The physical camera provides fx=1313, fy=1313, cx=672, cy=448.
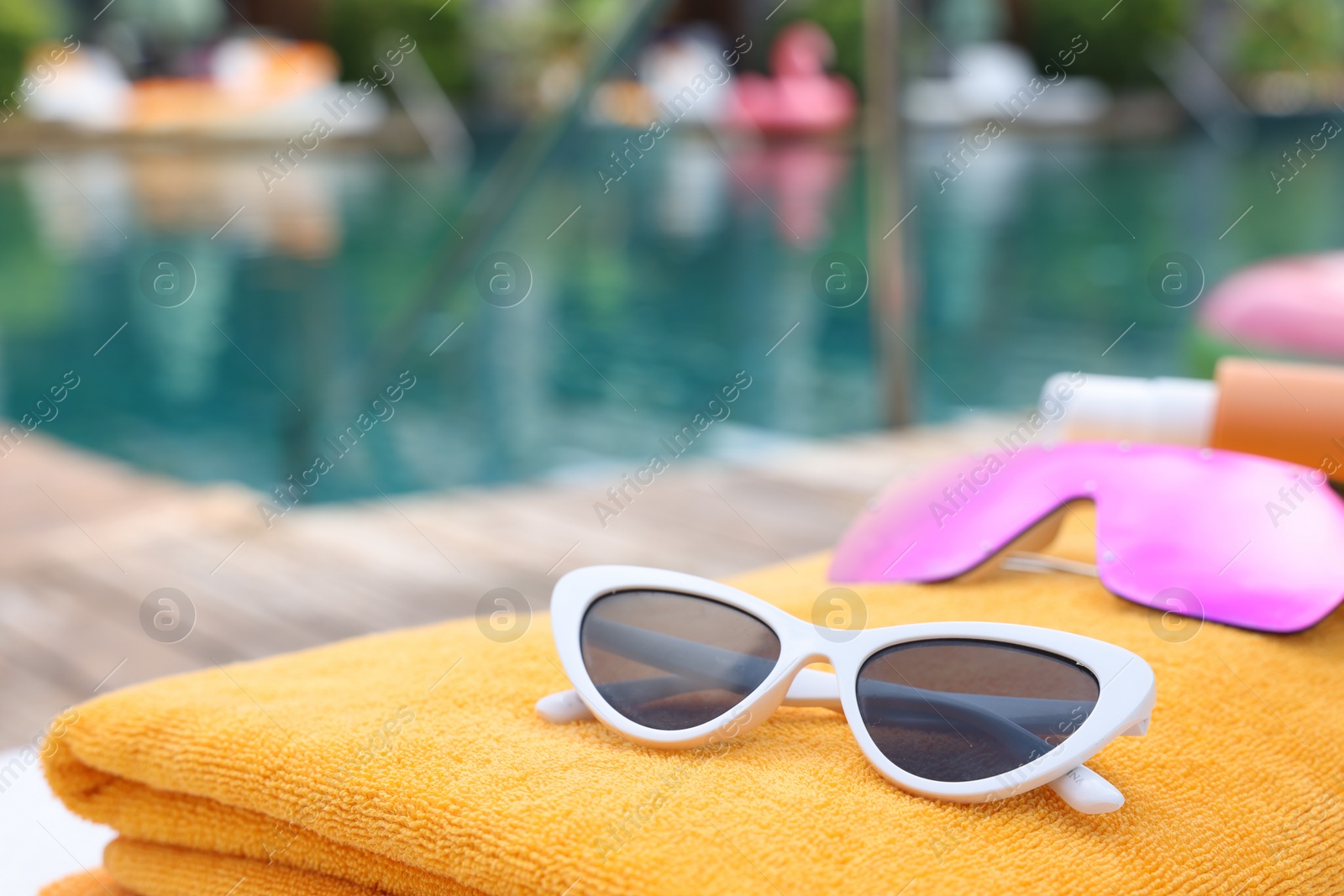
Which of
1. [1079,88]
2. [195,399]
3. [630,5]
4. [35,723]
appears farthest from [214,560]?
[1079,88]

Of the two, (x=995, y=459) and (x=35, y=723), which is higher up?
(x=995, y=459)

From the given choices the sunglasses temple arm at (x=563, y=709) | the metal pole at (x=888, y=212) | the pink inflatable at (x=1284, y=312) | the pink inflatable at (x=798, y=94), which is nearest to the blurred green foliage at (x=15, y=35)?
the pink inflatable at (x=798, y=94)

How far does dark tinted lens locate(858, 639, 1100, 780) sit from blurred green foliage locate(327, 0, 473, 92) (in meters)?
14.7

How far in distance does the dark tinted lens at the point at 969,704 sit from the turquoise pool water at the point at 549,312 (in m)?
1.21

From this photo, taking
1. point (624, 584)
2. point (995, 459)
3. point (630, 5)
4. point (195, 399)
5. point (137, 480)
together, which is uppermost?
point (195, 399)

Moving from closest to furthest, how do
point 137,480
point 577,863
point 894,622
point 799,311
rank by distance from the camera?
1. point 577,863
2. point 894,622
3. point 137,480
4. point 799,311

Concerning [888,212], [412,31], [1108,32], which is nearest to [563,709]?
[888,212]

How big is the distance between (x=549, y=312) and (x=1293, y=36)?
41.4 ft

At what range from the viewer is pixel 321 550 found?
1766 millimetres

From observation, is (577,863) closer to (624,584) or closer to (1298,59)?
(624,584)

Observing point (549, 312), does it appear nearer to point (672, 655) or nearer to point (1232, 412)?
point (1232, 412)

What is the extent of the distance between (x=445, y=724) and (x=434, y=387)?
4.00 m

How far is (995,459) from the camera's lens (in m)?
0.80

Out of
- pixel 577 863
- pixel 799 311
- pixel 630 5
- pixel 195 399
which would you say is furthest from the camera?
pixel 799 311
